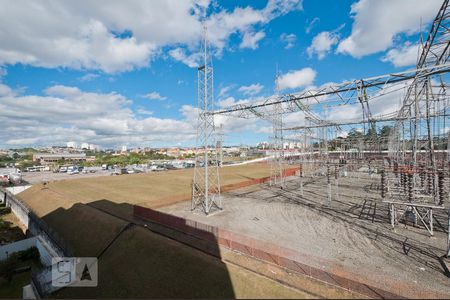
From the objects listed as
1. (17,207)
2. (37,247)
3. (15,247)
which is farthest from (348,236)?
(17,207)

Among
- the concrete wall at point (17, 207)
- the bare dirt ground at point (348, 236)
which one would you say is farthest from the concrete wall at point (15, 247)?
the bare dirt ground at point (348, 236)

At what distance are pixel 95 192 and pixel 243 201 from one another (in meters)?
21.2

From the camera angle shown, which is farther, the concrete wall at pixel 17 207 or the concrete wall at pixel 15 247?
the concrete wall at pixel 17 207

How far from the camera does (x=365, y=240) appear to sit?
43.2ft

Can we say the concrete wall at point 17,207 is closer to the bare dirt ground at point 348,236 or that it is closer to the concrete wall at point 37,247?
the concrete wall at point 37,247

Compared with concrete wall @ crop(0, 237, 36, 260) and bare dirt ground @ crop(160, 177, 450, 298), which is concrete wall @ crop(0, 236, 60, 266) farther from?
bare dirt ground @ crop(160, 177, 450, 298)

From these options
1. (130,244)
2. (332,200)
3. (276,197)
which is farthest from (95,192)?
(332,200)

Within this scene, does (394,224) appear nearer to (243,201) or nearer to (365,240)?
(365,240)

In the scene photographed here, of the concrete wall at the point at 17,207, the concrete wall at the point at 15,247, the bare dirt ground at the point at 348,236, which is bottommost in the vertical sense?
the concrete wall at the point at 15,247

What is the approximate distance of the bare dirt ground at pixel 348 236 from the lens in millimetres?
9312

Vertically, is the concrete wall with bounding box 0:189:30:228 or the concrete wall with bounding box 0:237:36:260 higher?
the concrete wall with bounding box 0:189:30:228

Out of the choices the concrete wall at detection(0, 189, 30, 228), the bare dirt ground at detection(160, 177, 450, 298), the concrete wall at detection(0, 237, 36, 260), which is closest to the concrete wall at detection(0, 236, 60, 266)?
the concrete wall at detection(0, 237, 36, 260)

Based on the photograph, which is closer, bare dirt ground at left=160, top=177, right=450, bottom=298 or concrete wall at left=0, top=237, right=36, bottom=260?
bare dirt ground at left=160, top=177, right=450, bottom=298

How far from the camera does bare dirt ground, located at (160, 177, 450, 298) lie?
931 centimetres
